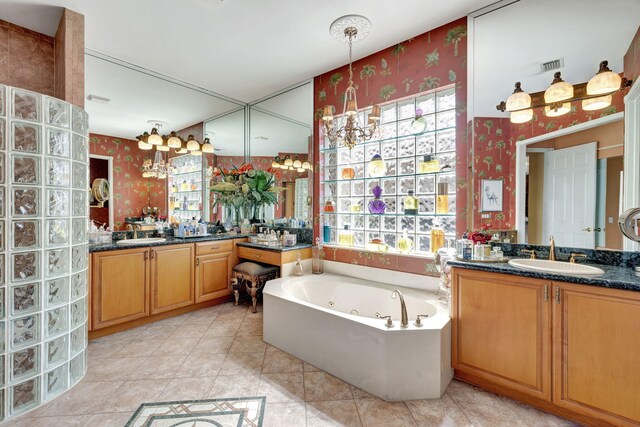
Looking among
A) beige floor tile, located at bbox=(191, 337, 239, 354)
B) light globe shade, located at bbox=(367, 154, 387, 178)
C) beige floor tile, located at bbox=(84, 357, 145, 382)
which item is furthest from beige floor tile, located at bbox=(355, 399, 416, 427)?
light globe shade, located at bbox=(367, 154, 387, 178)

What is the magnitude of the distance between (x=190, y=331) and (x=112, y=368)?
709mm

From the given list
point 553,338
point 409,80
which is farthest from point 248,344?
point 409,80

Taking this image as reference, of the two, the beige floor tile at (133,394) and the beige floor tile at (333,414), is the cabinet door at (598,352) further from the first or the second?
the beige floor tile at (133,394)

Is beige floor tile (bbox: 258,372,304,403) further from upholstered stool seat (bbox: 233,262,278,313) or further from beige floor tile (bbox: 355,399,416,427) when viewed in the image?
upholstered stool seat (bbox: 233,262,278,313)

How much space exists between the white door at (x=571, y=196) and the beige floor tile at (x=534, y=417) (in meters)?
1.06

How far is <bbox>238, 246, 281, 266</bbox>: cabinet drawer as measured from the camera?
3.14 meters

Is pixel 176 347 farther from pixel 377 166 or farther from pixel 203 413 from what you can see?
pixel 377 166

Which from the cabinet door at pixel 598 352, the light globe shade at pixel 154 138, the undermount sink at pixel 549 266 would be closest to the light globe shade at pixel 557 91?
the undermount sink at pixel 549 266

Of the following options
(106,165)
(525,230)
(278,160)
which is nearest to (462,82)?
(525,230)

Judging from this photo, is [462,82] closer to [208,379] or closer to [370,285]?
[370,285]

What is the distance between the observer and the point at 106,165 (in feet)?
9.96

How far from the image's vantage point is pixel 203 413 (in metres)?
1.65

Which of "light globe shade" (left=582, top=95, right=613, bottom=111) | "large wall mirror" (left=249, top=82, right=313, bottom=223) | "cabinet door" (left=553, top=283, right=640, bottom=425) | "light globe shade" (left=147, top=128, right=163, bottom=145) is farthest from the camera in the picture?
"large wall mirror" (left=249, top=82, right=313, bottom=223)

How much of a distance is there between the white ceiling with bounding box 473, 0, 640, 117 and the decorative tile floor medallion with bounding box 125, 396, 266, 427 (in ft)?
8.67
